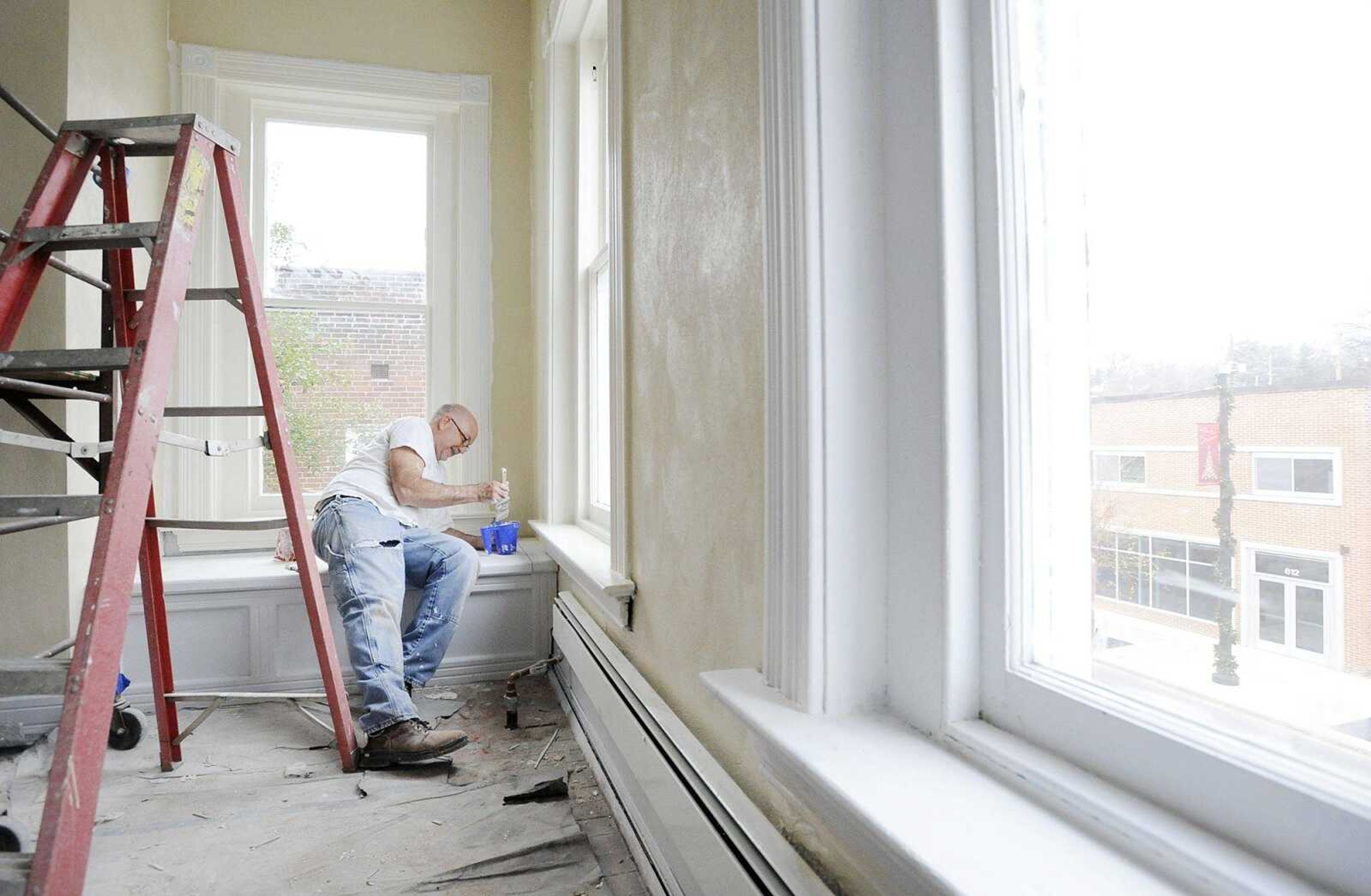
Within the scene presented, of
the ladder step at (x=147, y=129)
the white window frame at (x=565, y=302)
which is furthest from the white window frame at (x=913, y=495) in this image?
the white window frame at (x=565, y=302)

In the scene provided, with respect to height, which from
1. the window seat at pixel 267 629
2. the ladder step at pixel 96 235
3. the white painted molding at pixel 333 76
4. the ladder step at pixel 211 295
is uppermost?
the white painted molding at pixel 333 76

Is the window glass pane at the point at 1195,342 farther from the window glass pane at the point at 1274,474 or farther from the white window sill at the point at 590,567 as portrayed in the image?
the white window sill at the point at 590,567

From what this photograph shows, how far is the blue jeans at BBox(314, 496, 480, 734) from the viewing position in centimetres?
257

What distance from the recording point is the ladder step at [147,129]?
1862 mm

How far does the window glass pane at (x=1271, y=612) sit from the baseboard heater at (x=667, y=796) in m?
0.59

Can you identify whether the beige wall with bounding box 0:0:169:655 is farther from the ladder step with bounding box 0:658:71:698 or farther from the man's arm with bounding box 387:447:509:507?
the ladder step with bounding box 0:658:71:698

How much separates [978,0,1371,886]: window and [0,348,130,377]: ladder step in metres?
1.70

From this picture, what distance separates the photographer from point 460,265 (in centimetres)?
384

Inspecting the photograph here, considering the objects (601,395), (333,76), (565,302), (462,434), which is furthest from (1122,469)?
(333,76)

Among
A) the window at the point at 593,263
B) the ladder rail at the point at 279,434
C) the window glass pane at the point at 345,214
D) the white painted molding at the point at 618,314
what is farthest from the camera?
the window glass pane at the point at 345,214

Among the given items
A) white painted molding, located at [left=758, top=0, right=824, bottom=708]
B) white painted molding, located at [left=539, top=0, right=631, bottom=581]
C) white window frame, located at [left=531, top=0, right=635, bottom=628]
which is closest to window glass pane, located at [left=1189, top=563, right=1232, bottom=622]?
white painted molding, located at [left=758, top=0, right=824, bottom=708]

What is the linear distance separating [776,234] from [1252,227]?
52 centimetres

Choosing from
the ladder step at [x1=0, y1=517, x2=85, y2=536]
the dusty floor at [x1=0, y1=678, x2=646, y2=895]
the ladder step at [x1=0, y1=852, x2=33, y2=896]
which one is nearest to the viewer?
the ladder step at [x1=0, y1=852, x2=33, y2=896]

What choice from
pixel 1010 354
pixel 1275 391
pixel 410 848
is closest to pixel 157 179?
pixel 410 848
